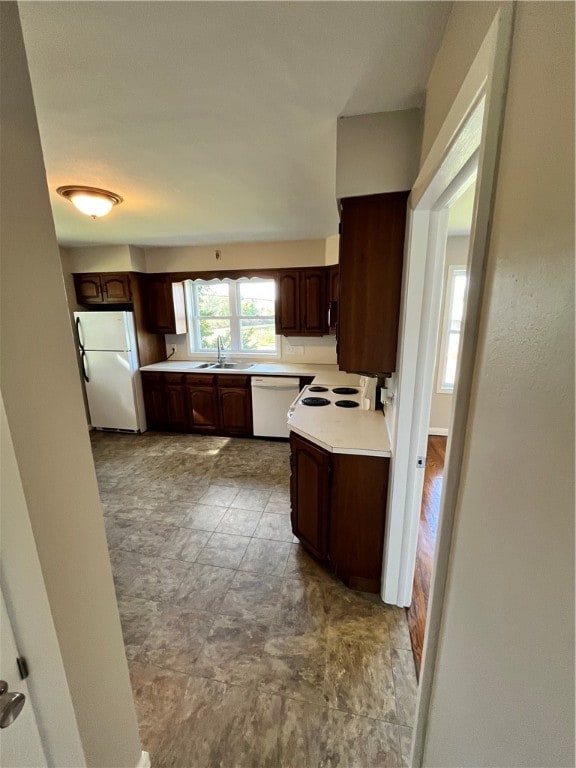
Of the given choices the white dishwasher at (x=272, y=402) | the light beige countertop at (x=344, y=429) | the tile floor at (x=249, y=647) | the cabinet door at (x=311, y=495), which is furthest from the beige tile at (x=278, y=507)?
the white dishwasher at (x=272, y=402)

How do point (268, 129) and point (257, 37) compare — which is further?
point (268, 129)

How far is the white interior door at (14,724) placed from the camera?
2.19 ft

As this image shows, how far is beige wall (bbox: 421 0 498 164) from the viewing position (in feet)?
2.36

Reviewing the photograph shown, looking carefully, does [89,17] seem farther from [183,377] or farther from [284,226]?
[183,377]

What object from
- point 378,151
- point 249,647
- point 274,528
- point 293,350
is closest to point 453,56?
point 378,151

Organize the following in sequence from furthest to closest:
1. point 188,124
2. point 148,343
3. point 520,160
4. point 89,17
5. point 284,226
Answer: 1. point 148,343
2. point 284,226
3. point 188,124
4. point 89,17
5. point 520,160

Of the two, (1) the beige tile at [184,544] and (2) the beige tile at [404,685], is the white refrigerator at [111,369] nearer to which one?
(1) the beige tile at [184,544]

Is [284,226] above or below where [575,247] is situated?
above

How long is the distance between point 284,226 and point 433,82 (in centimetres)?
234

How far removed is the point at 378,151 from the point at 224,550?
8.44 ft

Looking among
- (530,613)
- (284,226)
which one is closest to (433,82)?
(530,613)

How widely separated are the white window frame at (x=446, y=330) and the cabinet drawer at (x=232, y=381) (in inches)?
98.3

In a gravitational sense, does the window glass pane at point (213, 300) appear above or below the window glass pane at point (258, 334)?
above

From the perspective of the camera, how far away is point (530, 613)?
1.57 ft
